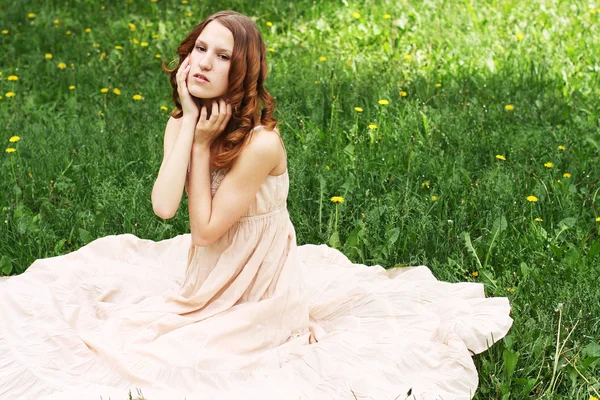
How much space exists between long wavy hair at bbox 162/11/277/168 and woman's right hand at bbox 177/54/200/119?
0.09 meters

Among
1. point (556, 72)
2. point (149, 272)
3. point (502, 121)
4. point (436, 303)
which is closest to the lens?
point (436, 303)

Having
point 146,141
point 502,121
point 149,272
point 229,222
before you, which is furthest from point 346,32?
point 229,222

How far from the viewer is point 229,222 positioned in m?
2.76

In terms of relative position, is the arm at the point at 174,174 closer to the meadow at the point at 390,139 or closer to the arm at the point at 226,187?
the arm at the point at 226,187

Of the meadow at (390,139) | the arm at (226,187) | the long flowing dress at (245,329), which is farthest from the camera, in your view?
the meadow at (390,139)

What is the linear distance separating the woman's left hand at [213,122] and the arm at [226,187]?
4cm

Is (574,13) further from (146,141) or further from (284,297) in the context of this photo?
(284,297)

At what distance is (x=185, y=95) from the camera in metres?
2.74

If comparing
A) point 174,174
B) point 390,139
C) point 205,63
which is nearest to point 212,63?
point 205,63

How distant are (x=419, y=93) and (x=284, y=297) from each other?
2.45 metres

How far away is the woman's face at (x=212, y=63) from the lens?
268 cm

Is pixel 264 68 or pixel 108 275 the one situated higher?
pixel 264 68

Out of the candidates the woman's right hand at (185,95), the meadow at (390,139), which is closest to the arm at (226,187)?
the woman's right hand at (185,95)

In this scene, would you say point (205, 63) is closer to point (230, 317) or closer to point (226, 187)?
point (226, 187)
